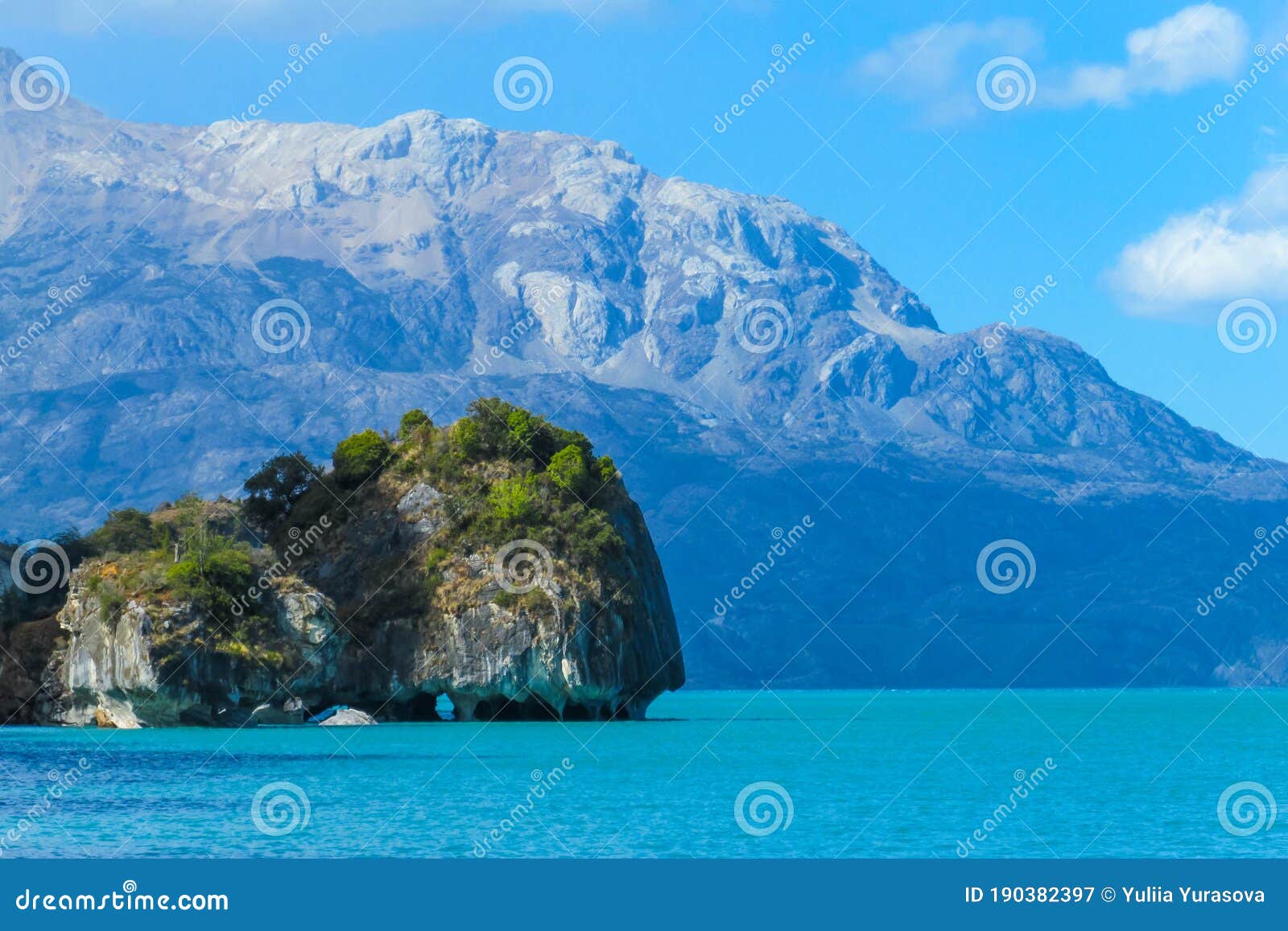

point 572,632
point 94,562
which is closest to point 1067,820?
point 572,632

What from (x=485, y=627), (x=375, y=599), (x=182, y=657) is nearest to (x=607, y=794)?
(x=182, y=657)

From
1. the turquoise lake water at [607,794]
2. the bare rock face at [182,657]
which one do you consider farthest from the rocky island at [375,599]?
the turquoise lake water at [607,794]

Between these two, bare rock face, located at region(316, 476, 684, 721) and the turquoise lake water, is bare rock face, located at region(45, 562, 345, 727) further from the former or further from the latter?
bare rock face, located at region(316, 476, 684, 721)

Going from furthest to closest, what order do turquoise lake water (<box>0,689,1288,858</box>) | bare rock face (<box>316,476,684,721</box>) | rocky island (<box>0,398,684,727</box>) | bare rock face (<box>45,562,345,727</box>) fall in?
1. bare rock face (<box>316,476,684,721</box>)
2. rocky island (<box>0,398,684,727</box>)
3. bare rock face (<box>45,562,345,727</box>)
4. turquoise lake water (<box>0,689,1288,858</box>)

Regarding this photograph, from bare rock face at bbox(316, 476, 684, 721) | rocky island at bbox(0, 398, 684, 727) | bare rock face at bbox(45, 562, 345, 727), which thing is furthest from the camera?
bare rock face at bbox(316, 476, 684, 721)

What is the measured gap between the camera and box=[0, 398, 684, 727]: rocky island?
284 ft

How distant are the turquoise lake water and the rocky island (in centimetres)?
282

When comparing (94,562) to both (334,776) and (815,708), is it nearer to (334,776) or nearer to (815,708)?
(334,776)

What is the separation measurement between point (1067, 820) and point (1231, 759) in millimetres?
35714

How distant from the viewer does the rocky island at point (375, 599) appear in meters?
86.4

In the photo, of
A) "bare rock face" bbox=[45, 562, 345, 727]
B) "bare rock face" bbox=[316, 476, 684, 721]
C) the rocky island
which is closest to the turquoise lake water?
"bare rock face" bbox=[45, 562, 345, 727]

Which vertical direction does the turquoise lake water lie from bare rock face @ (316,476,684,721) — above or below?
below

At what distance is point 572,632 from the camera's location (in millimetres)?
92750
